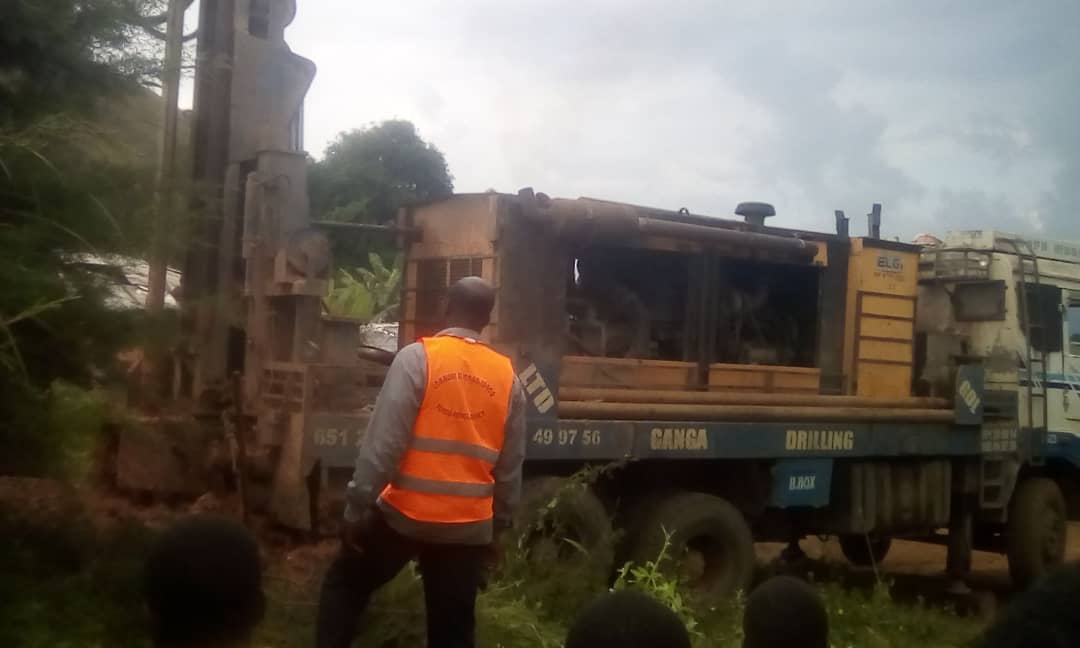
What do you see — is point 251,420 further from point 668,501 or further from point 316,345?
point 668,501

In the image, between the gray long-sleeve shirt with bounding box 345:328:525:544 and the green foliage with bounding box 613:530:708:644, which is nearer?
the gray long-sleeve shirt with bounding box 345:328:525:544

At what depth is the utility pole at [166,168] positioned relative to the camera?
4746 mm

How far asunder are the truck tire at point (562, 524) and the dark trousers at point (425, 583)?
2283 millimetres

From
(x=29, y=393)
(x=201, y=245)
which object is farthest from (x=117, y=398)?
(x=201, y=245)

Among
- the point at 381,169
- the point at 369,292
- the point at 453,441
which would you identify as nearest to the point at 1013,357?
the point at 453,441

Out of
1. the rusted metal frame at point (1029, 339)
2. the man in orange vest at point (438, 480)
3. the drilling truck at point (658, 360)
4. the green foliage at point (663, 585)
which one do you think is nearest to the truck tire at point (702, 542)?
the drilling truck at point (658, 360)

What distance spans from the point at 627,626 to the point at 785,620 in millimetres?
644

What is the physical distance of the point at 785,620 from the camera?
2.52 m

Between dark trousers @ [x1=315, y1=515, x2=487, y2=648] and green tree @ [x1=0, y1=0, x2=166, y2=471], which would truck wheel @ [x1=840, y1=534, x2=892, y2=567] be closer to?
dark trousers @ [x1=315, y1=515, x2=487, y2=648]

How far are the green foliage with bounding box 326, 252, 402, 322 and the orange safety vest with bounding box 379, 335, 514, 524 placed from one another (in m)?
6.22

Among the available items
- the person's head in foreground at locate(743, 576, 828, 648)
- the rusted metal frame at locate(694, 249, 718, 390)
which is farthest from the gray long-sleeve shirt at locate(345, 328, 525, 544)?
the rusted metal frame at locate(694, 249, 718, 390)

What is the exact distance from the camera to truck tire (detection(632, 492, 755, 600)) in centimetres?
709

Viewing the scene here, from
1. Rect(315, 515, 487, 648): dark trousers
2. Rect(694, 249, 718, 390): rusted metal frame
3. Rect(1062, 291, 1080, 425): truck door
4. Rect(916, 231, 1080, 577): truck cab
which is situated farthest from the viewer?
Rect(1062, 291, 1080, 425): truck door

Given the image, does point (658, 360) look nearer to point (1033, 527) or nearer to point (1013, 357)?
point (1013, 357)
